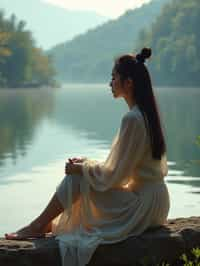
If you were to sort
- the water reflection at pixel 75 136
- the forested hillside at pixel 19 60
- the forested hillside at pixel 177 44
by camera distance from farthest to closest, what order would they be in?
the forested hillside at pixel 177 44 → the forested hillside at pixel 19 60 → the water reflection at pixel 75 136

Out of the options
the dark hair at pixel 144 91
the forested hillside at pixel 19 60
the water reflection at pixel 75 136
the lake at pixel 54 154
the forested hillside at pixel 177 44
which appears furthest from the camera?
the forested hillside at pixel 177 44

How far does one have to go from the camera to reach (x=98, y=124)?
985 inches

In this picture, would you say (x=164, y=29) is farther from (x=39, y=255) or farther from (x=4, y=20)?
(x=39, y=255)

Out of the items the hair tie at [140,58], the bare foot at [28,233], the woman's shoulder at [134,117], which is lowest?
the bare foot at [28,233]

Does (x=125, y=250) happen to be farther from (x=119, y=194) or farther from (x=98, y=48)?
(x=98, y=48)

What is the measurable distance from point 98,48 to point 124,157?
534 feet

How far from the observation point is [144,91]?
3.78 metres

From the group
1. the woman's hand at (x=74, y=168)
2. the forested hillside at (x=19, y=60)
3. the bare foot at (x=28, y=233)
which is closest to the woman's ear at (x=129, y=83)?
the woman's hand at (x=74, y=168)

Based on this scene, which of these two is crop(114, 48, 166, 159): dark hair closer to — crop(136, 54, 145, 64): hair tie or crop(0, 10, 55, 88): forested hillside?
crop(136, 54, 145, 64): hair tie

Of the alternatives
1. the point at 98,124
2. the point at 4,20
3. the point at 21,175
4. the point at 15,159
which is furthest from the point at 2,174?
the point at 4,20

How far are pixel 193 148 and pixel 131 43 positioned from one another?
509ft

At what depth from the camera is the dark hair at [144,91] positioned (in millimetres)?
3756

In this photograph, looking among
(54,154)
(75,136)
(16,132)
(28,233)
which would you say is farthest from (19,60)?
(28,233)

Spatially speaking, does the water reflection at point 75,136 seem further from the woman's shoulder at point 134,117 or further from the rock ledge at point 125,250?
the woman's shoulder at point 134,117
